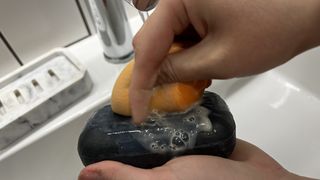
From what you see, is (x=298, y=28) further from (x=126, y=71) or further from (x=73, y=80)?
(x=73, y=80)

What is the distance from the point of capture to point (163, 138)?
291 mm

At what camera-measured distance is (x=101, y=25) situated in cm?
42

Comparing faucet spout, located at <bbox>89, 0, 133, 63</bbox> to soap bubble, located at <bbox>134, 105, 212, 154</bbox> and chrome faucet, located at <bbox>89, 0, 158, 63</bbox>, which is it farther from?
soap bubble, located at <bbox>134, 105, 212, 154</bbox>

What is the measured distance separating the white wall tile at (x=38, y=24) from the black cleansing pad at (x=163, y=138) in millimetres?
196

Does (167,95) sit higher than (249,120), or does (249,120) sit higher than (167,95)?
(167,95)

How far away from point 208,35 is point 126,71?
0.07 m

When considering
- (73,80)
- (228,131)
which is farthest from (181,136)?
(73,80)

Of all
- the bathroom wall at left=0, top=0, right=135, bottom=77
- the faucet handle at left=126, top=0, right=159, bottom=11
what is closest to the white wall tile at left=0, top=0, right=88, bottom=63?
the bathroom wall at left=0, top=0, right=135, bottom=77

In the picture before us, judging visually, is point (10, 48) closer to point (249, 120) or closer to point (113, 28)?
point (113, 28)

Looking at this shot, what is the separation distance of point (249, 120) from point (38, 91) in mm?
232

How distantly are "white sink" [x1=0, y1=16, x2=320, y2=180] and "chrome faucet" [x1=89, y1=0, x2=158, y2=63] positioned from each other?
0.05 ft

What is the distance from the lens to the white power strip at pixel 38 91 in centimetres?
41

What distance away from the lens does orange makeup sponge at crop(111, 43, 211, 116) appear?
0.96 feet

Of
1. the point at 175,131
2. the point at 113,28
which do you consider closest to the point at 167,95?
the point at 175,131
